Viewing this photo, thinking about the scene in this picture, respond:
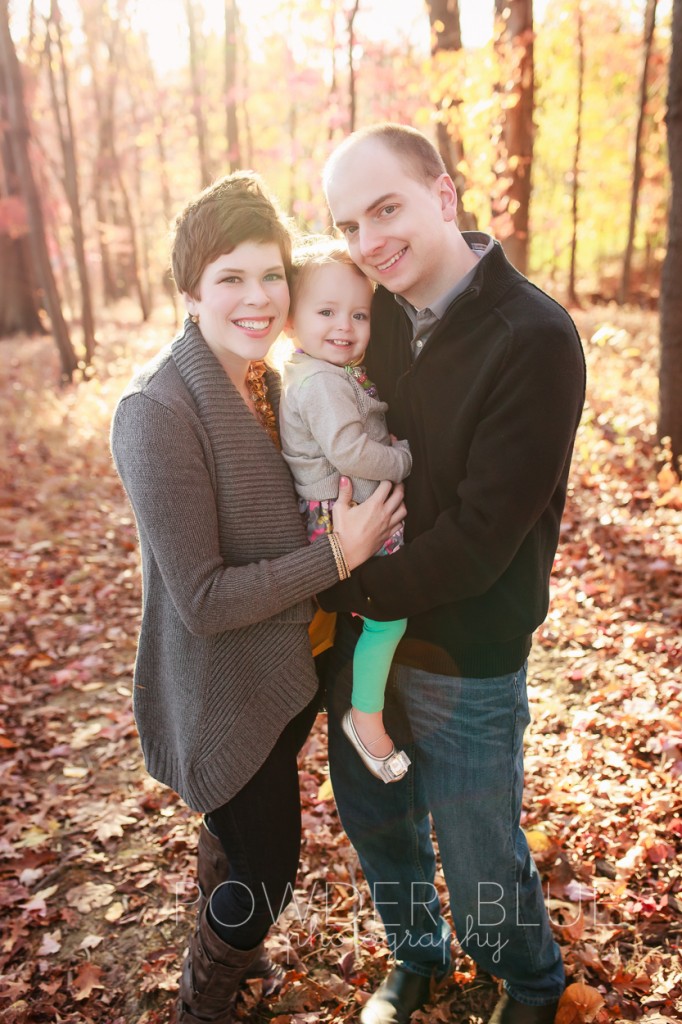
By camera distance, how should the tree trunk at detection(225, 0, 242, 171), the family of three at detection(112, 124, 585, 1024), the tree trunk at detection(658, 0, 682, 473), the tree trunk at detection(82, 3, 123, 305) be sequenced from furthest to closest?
the tree trunk at detection(82, 3, 123, 305) → the tree trunk at detection(225, 0, 242, 171) → the tree trunk at detection(658, 0, 682, 473) → the family of three at detection(112, 124, 585, 1024)

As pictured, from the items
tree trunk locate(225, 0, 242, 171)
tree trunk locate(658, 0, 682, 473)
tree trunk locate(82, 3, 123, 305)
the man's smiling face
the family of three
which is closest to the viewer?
the family of three

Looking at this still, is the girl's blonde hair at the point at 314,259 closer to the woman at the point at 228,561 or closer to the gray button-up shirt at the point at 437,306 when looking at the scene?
the woman at the point at 228,561

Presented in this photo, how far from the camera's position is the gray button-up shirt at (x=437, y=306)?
227cm

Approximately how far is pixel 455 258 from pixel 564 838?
267 centimetres

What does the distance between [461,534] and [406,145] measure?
1.15 metres

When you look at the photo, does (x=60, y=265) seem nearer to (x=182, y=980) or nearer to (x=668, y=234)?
(x=668, y=234)

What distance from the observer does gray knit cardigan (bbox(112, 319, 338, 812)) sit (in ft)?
7.17

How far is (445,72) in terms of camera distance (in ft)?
27.3

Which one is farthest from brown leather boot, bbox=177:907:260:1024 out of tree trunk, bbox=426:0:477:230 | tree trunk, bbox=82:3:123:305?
tree trunk, bbox=82:3:123:305

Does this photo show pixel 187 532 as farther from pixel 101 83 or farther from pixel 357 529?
pixel 101 83

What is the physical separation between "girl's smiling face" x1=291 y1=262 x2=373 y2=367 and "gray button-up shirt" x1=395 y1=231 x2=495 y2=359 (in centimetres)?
15

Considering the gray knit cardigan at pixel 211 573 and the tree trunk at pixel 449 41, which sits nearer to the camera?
the gray knit cardigan at pixel 211 573

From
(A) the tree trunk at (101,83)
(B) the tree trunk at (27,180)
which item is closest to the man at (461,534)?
(B) the tree trunk at (27,180)

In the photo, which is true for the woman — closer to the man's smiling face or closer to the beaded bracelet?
the beaded bracelet
